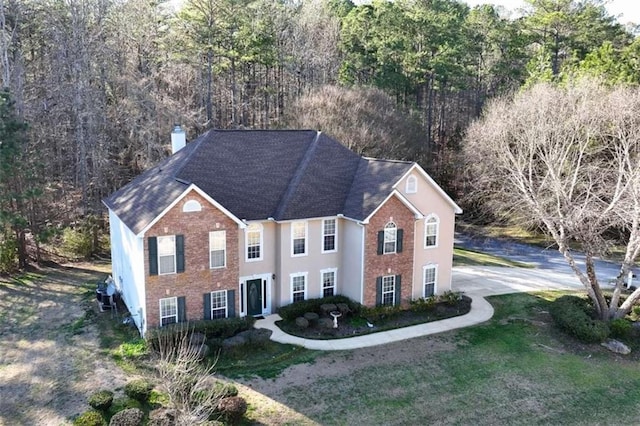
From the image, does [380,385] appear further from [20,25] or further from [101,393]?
[20,25]

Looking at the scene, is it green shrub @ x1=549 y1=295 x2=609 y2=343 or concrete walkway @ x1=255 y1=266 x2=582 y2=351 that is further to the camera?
green shrub @ x1=549 y1=295 x2=609 y2=343

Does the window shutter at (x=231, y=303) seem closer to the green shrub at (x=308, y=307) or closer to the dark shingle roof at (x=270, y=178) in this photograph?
the green shrub at (x=308, y=307)

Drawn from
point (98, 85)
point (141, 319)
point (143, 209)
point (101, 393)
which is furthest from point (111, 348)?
point (98, 85)

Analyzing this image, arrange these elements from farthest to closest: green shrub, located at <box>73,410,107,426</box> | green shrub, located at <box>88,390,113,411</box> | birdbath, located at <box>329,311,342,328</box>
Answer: birdbath, located at <box>329,311,342,328</box> → green shrub, located at <box>88,390,113,411</box> → green shrub, located at <box>73,410,107,426</box>

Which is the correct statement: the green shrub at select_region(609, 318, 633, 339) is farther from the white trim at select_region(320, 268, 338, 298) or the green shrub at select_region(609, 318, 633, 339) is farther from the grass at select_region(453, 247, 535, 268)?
the white trim at select_region(320, 268, 338, 298)

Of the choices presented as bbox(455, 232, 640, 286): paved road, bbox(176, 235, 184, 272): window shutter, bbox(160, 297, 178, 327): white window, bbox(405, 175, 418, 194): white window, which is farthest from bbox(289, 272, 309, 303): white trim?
bbox(455, 232, 640, 286): paved road

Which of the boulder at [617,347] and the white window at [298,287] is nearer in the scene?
the boulder at [617,347]

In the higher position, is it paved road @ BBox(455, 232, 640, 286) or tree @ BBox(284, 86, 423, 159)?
tree @ BBox(284, 86, 423, 159)

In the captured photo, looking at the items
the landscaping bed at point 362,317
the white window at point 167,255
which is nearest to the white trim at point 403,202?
the landscaping bed at point 362,317
